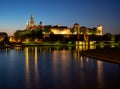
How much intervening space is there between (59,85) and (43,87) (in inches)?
40.7

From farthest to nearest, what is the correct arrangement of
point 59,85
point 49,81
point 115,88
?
point 49,81 < point 59,85 < point 115,88

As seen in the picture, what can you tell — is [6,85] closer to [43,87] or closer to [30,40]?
[43,87]

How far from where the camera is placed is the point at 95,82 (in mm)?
15211

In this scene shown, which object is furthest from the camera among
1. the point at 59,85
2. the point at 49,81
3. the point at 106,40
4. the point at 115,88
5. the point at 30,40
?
the point at 106,40

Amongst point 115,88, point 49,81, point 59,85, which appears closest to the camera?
point 115,88

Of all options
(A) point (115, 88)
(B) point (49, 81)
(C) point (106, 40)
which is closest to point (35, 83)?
(B) point (49, 81)

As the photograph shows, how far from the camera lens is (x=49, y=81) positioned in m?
15.7

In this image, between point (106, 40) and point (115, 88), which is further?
point (106, 40)

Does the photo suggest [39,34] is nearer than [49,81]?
No

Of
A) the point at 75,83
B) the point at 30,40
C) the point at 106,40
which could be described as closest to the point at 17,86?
the point at 75,83

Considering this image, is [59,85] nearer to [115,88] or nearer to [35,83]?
[35,83]

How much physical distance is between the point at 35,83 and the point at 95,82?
3631 mm

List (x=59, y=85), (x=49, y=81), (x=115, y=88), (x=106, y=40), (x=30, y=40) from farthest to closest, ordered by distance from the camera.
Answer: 1. (x=106, y=40)
2. (x=30, y=40)
3. (x=49, y=81)
4. (x=59, y=85)
5. (x=115, y=88)

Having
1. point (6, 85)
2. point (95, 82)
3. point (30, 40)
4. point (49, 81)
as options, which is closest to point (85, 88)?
point (95, 82)
